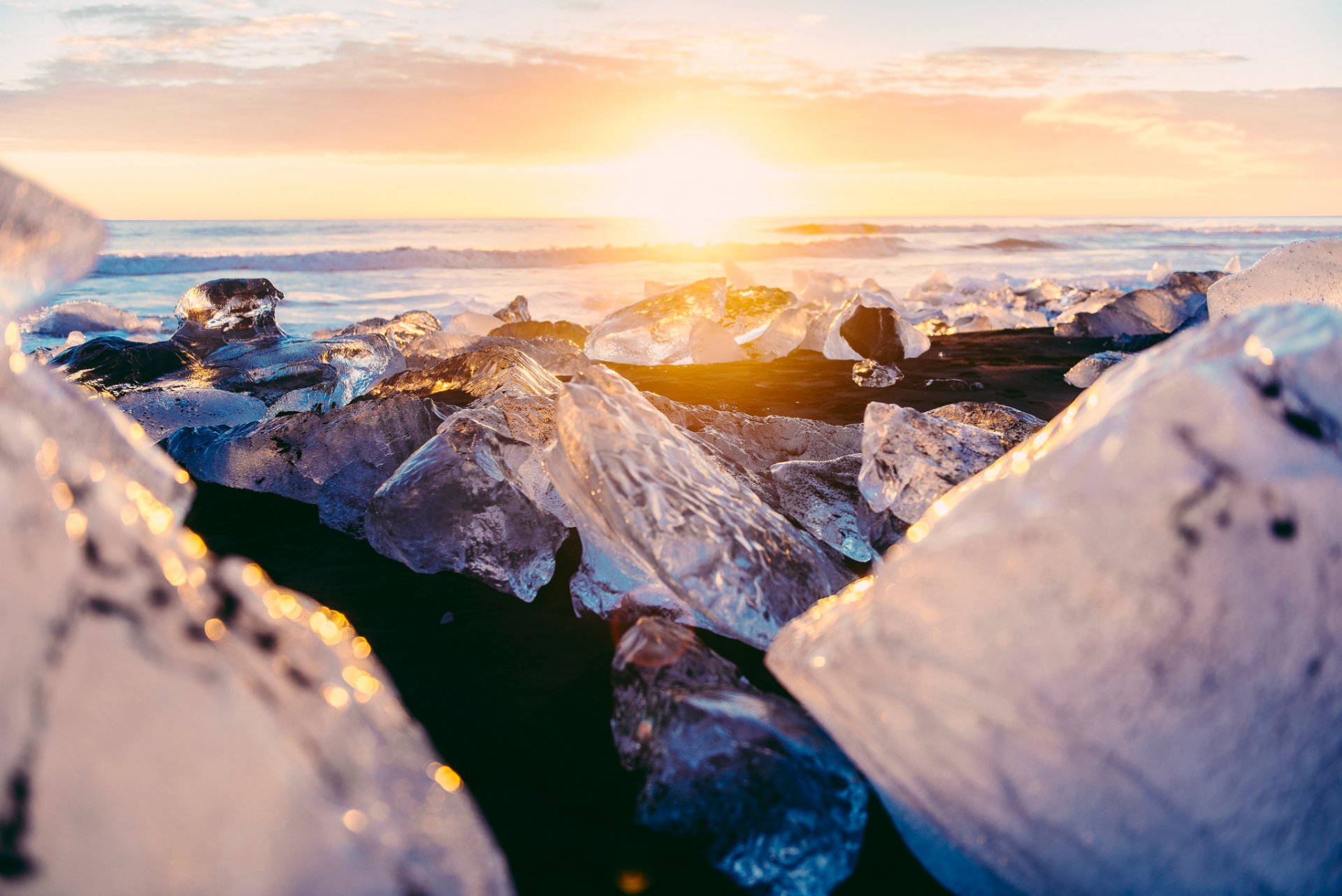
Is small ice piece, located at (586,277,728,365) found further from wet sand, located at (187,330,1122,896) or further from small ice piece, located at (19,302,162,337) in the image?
small ice piece, located at (19,302,162,337)

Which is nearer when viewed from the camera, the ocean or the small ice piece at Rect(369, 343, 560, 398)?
the small ice piece at Rect(369, 343, 560, 398)

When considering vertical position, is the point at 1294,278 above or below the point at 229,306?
above

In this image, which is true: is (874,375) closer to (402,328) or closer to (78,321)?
(402,328)

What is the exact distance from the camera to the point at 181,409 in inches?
124

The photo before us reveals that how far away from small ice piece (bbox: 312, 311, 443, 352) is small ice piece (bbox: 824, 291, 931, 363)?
8.03 ft

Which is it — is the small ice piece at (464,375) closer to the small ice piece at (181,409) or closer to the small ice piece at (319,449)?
the small ice piece at (181,409)

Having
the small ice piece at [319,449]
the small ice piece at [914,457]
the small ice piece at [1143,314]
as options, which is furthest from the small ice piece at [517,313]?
the small ice piece at [914,457]

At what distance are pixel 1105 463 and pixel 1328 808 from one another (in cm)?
44

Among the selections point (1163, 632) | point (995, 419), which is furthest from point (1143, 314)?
point (1163, 632)

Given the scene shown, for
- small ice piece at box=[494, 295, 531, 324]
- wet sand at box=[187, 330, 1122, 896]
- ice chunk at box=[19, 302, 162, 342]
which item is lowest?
ice chunk at box=[19, 302, 162, 342]

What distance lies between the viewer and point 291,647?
0.78 metres

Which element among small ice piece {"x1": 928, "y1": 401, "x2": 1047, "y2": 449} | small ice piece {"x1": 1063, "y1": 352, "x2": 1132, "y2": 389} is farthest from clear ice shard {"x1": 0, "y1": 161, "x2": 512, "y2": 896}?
small ice piece {"x1": 1063, "y1": 352, "x2": 1132, "y2": 389}

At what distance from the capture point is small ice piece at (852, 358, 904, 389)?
4.25 metres

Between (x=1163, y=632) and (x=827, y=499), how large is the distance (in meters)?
1.42
